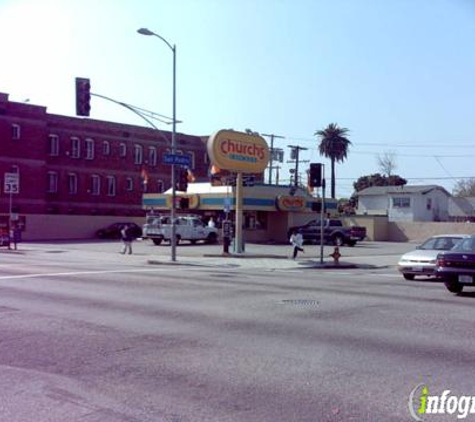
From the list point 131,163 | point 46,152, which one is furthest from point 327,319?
point 131,163

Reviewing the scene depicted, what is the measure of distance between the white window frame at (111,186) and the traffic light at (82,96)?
37286 mm

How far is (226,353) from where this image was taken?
8.55 meters

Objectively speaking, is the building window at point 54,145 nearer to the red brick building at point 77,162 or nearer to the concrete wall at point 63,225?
the red brick building at point 77,162

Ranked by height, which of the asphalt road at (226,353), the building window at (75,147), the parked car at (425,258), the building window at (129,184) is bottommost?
the asphalt road at (226,353)

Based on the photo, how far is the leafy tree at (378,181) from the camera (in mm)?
107312

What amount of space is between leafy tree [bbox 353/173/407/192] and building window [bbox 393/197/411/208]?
29747 millimetres

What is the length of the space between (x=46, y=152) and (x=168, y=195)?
1293cm

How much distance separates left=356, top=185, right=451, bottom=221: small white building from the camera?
75.2 metres

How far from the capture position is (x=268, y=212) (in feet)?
174

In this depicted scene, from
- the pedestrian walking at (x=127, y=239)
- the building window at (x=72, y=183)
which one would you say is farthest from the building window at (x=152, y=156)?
the pedestrian walking at (x=127, y=239)

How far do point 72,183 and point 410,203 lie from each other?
3846 centimetres

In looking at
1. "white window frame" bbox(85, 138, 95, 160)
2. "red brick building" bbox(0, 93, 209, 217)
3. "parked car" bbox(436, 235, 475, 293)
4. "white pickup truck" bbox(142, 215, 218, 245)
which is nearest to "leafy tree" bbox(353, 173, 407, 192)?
"red brick building" bbox(0, 93, 209, 217)

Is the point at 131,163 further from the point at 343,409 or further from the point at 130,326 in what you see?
the point at 343,409

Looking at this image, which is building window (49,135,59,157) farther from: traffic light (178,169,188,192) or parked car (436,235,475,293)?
parked car (436,235,475,293)
